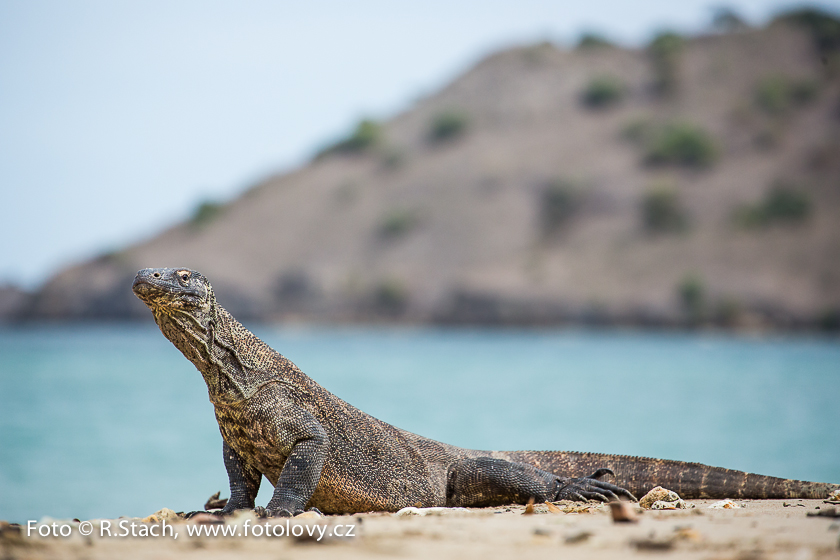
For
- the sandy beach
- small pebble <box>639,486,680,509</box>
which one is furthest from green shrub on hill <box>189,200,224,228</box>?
the sandy beach

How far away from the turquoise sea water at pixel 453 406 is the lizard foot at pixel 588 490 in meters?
5.33

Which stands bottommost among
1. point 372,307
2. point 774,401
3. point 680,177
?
point 774,401

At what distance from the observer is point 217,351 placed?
18.0 ft

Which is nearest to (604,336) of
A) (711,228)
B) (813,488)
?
(711,228)

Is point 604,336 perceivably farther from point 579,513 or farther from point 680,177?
point 579,513

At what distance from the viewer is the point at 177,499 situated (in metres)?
13.5

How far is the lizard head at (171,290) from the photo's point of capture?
17.1ft

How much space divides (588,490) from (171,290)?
10.8 feet

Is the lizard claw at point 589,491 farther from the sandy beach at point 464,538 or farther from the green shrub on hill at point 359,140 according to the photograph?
the green shrub on hill at point 359,140

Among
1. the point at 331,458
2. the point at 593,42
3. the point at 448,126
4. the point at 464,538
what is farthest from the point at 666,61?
the point at 464,538

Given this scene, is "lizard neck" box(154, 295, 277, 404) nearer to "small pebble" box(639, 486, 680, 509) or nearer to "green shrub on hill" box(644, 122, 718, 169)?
"small pebble" box(639, 486, 680, 509)

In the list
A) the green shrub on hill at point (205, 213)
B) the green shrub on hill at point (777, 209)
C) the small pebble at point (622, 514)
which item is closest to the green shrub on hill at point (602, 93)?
the green shrub on hill at point (777, 209)

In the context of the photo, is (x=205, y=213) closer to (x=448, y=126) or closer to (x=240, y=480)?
(x=448, y=126)

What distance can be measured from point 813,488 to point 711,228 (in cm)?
5814
